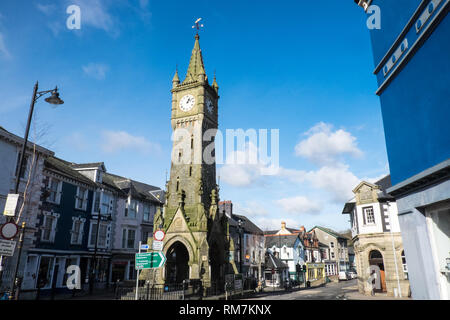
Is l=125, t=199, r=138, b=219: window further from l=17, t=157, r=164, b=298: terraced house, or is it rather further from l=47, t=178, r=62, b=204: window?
l=47, t=178, r=62, b=204: window

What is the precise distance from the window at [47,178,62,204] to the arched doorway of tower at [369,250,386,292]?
30.1m

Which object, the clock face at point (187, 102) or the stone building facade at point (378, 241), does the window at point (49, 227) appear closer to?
the clock face at point (187, 102)

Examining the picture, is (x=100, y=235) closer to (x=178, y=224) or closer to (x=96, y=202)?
(x=96, y=202)

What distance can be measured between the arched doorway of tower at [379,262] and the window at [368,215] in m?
2.87

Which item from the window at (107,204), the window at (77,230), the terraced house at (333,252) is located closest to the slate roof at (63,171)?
the window at (107,204)

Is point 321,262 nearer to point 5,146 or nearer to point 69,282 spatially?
point 69,282

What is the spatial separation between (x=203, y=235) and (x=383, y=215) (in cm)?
1701

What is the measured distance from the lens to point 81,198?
29.6 meters

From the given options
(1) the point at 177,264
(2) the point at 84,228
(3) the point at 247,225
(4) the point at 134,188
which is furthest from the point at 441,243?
(3) the point at 247,225

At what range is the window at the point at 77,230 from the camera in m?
28.3

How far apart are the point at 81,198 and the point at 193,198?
11.4m

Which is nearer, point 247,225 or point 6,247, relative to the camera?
point 6,247

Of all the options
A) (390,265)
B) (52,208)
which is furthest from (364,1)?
(52,208)

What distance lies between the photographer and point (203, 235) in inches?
1060
